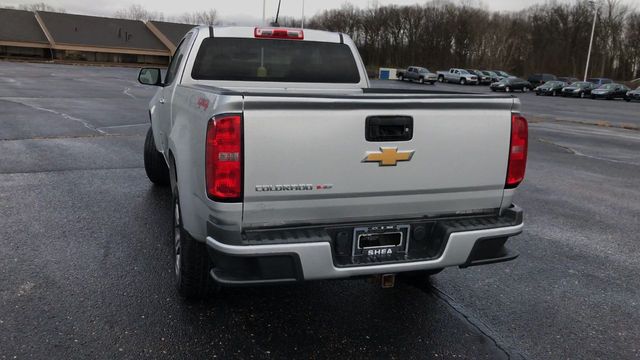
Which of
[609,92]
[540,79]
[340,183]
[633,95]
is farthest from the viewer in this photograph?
[540,79]

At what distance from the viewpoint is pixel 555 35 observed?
3211 inches

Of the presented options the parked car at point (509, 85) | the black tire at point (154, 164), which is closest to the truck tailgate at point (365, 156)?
the black tire at point (154, 164)

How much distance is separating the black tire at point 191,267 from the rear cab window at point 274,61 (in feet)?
4.91

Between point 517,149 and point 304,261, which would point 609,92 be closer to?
point 517,149

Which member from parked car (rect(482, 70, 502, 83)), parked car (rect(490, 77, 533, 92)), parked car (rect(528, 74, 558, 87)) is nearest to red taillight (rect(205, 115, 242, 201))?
parked car (rect(490, 77, 533, 92))

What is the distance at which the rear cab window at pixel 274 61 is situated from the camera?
464 centimetres

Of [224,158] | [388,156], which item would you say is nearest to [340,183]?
[388,156]

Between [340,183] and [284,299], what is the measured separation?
1332 millimetres

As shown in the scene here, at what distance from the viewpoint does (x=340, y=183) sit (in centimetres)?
281

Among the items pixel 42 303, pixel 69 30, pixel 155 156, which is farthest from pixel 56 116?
pixel 69 30

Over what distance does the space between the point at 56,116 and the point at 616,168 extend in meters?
13.4

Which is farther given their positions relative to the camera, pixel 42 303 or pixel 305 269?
pixel 42 303

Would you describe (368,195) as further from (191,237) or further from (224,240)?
(191,237)

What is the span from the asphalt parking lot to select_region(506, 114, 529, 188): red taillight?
1.04m
